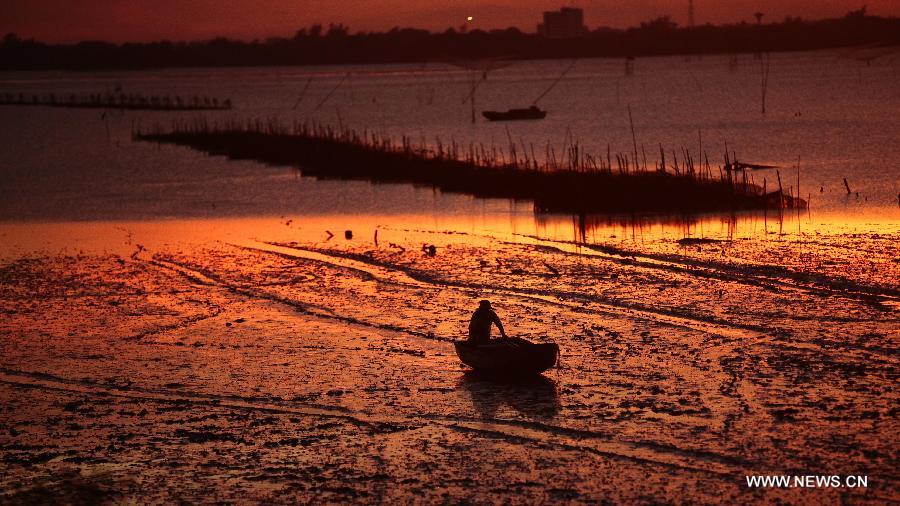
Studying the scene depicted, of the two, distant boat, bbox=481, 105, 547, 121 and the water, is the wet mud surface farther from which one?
distant boat, bbox=481, 105, 547, 121

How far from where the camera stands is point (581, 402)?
48.3 feet

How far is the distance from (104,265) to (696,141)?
1848 inches

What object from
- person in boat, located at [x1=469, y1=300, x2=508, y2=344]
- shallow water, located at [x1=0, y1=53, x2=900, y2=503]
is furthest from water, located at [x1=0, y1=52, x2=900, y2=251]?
person in boat, located at [x1=469, y1=300, x2=508, y2=344]

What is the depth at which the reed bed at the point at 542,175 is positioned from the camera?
33.8 metres

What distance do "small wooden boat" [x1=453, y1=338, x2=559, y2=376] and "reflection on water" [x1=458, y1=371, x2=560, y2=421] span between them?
0.46 ft

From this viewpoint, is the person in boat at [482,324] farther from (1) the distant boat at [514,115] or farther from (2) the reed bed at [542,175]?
(1) the distant boat at [514,115]

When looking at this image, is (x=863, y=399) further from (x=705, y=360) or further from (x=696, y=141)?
(x=696, y=141)

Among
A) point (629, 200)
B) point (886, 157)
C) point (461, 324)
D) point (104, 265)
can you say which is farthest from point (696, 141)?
point (461, 324)

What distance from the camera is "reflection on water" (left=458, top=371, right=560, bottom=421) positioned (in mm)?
14523

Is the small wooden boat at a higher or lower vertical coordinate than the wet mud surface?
higher

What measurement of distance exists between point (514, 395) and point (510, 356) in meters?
0.60

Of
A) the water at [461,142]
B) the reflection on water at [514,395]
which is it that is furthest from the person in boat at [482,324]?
the water at [461,142]

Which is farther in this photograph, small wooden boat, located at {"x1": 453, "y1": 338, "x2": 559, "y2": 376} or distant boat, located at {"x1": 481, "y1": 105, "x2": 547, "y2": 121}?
distant boat, located at {"x1": 481, "y1": 105, "x2": 547, "y2": 121}

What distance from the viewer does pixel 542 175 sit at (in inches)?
1556
